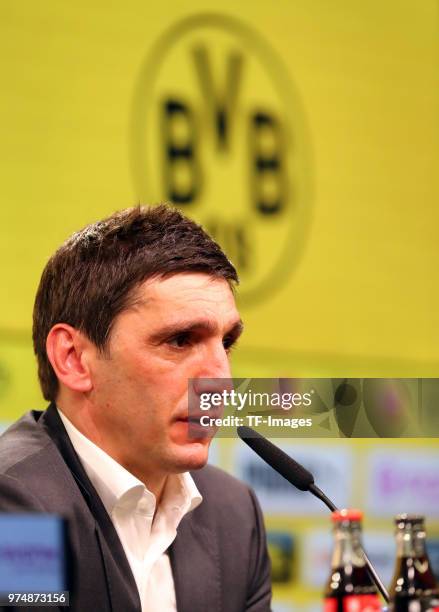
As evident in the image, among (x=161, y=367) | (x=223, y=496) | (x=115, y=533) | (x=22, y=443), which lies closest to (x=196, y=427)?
(x=161, y=367)

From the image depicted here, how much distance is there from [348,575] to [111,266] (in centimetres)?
59

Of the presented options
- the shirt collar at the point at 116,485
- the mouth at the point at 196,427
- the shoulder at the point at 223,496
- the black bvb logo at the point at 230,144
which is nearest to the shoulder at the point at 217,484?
the shoulder at the point at 223,496

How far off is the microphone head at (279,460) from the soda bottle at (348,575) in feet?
0.61

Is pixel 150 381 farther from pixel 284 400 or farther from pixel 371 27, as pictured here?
pixel 371 27

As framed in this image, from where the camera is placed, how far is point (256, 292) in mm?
2842

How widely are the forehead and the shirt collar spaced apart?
0.68 ft

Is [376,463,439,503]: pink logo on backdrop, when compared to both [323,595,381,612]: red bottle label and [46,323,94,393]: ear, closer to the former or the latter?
[46,323,94,393]: ear

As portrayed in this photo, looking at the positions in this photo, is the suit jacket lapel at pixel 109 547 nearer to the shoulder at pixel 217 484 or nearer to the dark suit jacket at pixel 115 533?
the dark suit jacket at pixel 115 533

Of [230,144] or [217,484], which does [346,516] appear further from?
[230,144]

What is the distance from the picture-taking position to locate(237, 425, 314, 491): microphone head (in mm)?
1235

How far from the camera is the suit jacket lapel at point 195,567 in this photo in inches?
57.6

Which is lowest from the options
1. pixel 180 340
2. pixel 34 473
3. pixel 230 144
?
pixel 34 473

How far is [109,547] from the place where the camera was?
138 cm

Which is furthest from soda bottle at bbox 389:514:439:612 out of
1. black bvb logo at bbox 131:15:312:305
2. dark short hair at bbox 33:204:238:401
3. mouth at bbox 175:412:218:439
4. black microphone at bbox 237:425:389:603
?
black bvb logo at bbox 131:15:312:305
